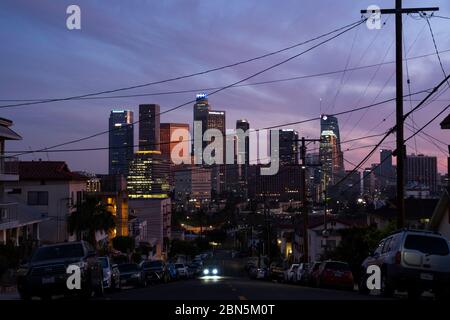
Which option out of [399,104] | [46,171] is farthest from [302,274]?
[46,171]

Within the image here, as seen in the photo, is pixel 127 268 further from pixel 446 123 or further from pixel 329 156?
pixel 329 156

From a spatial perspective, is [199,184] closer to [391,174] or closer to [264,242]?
[264,242]

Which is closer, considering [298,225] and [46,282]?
[46,282]

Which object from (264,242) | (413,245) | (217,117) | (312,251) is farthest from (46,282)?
(264,242)

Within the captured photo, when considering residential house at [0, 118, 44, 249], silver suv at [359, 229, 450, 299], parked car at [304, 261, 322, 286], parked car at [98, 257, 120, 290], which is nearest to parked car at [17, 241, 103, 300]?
parked car at [98, 257, 120, 290]

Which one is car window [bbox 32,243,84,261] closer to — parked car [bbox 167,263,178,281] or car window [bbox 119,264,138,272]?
car window [bbox 119,264,138,272]
